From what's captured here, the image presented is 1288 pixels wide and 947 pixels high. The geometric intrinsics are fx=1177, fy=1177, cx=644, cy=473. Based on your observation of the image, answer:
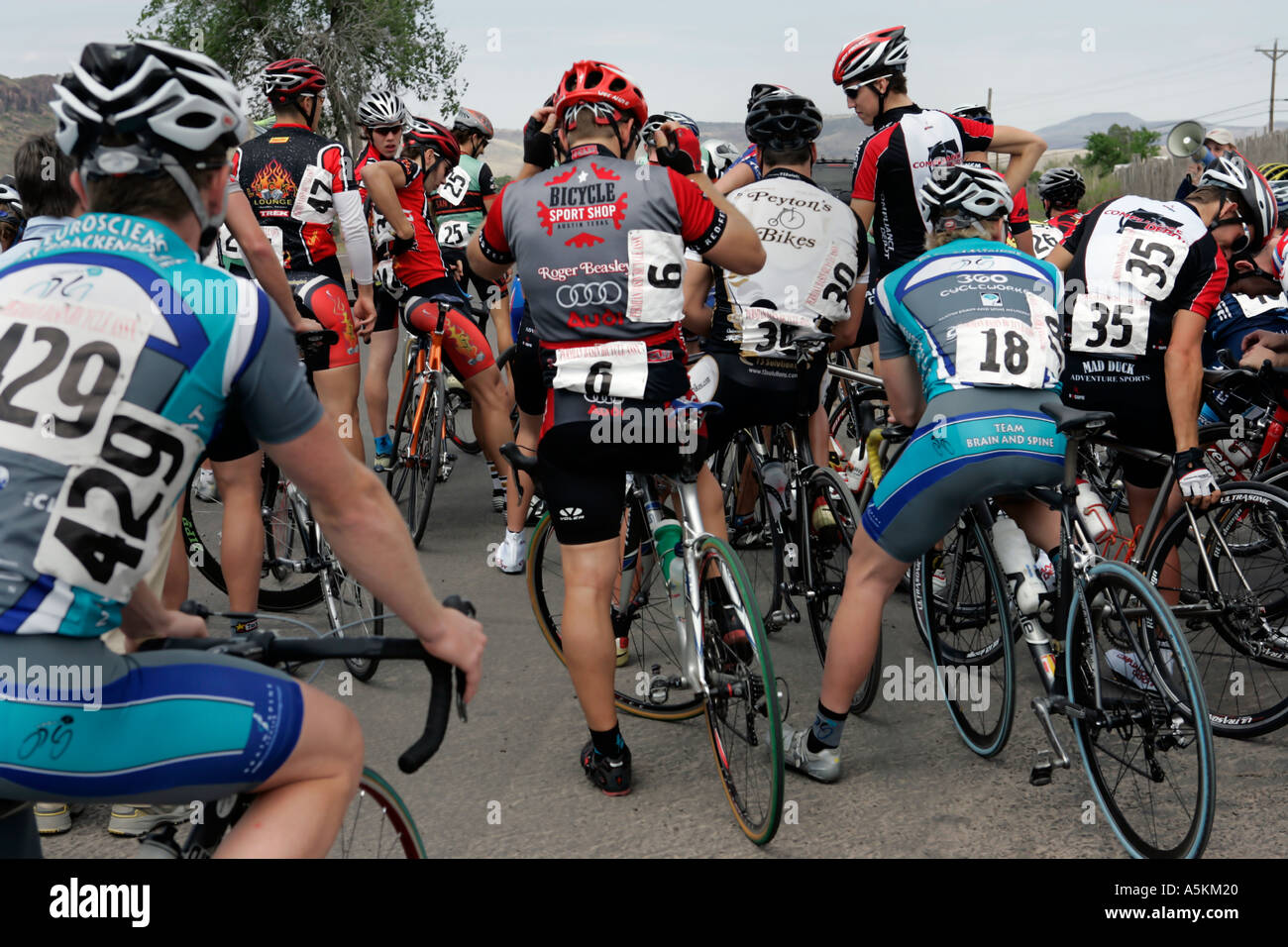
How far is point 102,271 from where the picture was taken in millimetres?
1952

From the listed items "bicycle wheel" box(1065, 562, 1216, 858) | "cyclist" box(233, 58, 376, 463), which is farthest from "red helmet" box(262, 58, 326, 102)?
"bicycle wheel" box(1065, 562, 1216, 858)

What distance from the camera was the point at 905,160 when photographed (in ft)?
20.5

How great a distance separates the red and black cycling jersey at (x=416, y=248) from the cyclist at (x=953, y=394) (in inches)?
157

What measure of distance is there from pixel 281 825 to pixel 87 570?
53 centimetres

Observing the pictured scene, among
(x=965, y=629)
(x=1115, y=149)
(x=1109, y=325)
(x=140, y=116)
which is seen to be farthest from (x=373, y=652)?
(x=1115, y=149)

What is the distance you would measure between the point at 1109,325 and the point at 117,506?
404cm

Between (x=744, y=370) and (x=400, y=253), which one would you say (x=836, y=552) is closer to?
(x=744, y=370)

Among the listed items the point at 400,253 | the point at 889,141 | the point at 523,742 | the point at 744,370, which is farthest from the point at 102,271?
the point at 400,253

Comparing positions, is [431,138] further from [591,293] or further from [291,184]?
[591,293]

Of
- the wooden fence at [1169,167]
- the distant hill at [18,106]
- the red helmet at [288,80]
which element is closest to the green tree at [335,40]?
the wooden fence at [1169,167]

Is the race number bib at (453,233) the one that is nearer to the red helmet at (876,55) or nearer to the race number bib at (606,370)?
the red helmet at (876,55)

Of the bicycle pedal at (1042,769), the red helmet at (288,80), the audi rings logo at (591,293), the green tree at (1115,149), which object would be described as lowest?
the bicycle pedal at (1042,769)

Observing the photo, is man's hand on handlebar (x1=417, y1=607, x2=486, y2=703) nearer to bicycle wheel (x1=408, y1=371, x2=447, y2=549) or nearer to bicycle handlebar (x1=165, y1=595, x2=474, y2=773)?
bicycle handlebar (x1=165, y1=595, x2=474, y2=773)

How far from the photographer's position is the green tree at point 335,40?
1967 inches
